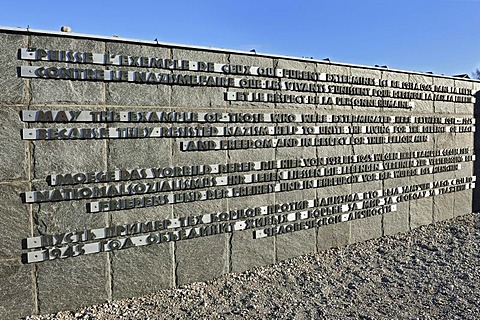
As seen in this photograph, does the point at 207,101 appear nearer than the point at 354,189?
Yes

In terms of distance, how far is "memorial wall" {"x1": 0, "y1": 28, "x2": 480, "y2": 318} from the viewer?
151 inches

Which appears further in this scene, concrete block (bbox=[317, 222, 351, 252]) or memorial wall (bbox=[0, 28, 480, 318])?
concrete block (bbox=[317, 222, 351, 252])

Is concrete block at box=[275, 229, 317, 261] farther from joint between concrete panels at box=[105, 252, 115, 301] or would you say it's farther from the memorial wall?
joint between concrete panels at box=[105, 252, 115, 301]

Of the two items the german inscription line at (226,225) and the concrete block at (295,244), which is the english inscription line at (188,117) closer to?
the german inscription line at (226,225)

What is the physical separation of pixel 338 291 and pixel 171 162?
8.44 ft

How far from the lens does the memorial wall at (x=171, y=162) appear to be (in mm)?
3832

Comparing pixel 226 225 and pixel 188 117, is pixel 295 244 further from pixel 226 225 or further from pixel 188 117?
pixel 188 117

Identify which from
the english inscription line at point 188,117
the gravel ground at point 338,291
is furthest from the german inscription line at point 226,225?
the english inscription line at point 188,117

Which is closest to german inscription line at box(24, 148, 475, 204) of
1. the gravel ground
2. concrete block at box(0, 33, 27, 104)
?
concrete block at box(0, 33, 27, 104)

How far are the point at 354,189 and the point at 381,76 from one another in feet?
6.83

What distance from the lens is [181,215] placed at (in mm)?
4648

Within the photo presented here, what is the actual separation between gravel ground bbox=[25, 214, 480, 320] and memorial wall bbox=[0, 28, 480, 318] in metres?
0.26

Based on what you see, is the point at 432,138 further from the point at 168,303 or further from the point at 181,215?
the point at 168,303

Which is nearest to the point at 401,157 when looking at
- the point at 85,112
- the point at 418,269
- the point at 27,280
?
the point at 418,269
